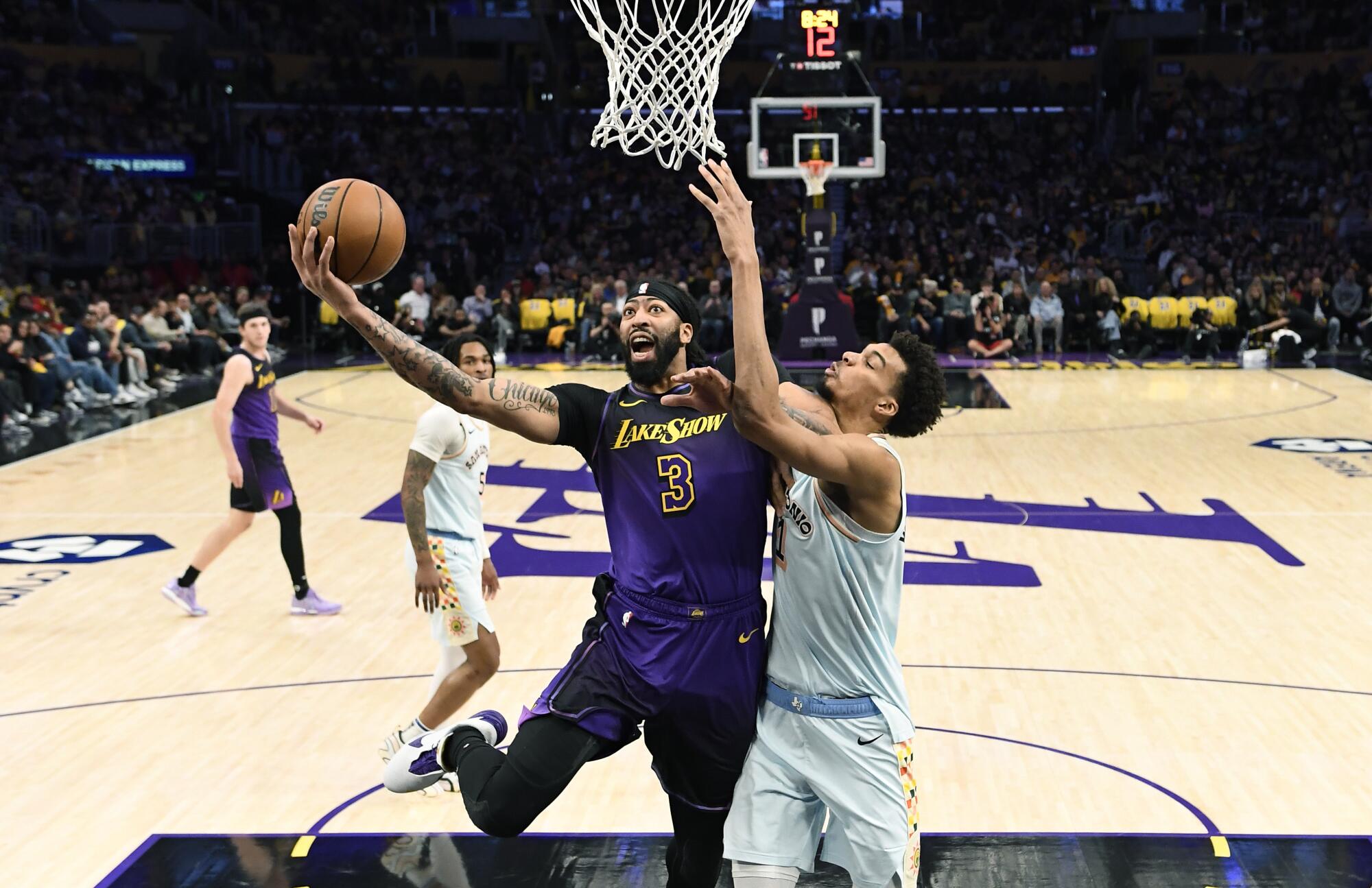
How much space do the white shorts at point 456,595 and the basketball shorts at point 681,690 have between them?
1727mm

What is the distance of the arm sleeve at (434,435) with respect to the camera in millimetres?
5602

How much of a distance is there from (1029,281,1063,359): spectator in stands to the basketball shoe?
18079 millimetres

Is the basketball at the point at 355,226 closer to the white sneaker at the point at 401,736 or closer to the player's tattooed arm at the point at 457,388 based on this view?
the player's tattooed arm at the point at 457,388

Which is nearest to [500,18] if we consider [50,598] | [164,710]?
[50,598]

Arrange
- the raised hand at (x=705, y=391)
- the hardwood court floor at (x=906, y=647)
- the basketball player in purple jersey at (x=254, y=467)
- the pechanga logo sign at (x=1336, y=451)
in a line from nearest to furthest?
the raised hand at (x=705, y=391), the hardwood court floor at (x=906, y=647), the basketball player in purple jersey at (x=254, y=467), the pechanga logo sign at (x=1336, y=451)

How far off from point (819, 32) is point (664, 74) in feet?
44.1

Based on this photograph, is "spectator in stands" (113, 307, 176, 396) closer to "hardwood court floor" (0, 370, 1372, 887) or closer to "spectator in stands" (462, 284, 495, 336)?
"hardwood court floor" (0, 370, 1372, 887)

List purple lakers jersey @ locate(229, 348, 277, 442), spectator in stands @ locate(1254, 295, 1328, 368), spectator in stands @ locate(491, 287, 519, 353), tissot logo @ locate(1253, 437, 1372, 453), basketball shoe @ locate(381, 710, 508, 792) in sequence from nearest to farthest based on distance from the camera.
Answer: basketball shoe @ locate(381, 710, 508, 792), purple lakers jersey @ locate(229, 348, 277, 442), tissot logo @ locate(1253, 437, 1372, 453), spectator in stands @ locate(1254, 295, 1328, 368), spectator in stands @ locate(491, 287, 519, 353)

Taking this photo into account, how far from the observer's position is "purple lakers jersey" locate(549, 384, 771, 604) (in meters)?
3.83

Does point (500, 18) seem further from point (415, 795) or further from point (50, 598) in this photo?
point (415, 795)

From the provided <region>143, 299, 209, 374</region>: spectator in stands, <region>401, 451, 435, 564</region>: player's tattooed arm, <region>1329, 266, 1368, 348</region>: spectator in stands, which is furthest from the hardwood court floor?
<region>1329, 266, 1368, 348</region>: spectator in stands

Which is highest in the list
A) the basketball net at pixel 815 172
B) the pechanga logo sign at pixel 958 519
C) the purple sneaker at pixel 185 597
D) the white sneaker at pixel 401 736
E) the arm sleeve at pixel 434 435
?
the basketball net at pixel 815 172

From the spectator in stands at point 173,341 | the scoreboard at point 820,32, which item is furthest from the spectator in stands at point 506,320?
the scoreboard at point 820,32

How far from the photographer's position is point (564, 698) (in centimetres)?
380
